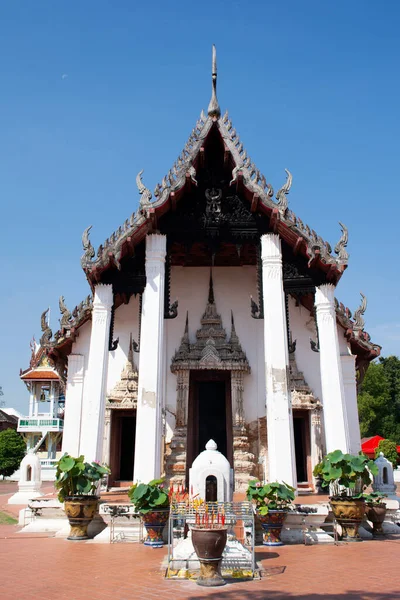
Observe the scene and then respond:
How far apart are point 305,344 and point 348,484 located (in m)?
4.83

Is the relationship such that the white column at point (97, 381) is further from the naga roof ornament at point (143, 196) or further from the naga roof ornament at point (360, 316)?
the naga roof ornament at point (360, 316)

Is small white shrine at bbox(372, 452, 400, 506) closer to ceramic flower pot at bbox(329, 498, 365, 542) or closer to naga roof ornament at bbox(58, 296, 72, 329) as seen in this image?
ceramic flower pot at bbox(329, 498, 365, 542)

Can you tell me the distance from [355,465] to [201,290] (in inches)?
242

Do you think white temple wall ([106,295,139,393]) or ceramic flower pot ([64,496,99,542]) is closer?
ceramic flower pot ([64,496,99,542])

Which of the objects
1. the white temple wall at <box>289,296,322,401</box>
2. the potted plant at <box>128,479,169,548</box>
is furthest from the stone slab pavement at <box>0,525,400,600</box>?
the white temple wall at <box>289,296,322,401</box>

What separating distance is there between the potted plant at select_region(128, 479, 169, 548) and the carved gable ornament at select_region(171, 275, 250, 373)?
180 inches

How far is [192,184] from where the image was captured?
415 inches

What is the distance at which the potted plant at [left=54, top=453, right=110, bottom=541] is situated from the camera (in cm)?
827

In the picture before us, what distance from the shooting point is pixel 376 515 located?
877 cm

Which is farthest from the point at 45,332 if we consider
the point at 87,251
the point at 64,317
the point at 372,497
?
the point at 372,497

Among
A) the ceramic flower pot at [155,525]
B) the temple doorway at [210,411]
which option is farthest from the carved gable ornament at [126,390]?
the ceramic flower pot at [155,525]

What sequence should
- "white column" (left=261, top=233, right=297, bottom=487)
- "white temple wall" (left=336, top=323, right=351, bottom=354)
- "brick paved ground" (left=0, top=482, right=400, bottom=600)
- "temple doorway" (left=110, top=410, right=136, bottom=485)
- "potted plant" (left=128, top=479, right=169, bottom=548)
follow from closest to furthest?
"brick paved ground" (left=0, top=482, right=400, bottom=600), "potted plant" (left=128, top=479, right=169, bottom=548), "white column" (left=261, top=233, right=297, bottom=487), "temple doorway" (left=110, top=410, right=136, bottom=485), "white temple wall" (left=336, top=323, right=351, bottom=354)

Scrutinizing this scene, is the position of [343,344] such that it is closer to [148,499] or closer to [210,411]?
[210,411]

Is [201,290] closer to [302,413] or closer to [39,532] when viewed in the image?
[302,413]
